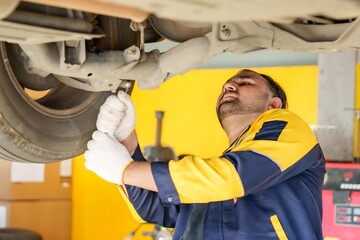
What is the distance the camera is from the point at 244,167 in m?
1.54

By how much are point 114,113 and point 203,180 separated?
0.33 meters

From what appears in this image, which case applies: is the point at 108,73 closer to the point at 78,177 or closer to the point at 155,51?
the point at 155,51

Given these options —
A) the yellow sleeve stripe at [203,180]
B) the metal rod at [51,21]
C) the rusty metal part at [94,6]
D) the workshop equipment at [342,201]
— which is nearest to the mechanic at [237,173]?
the yellow sleeve stripe at [203,180]

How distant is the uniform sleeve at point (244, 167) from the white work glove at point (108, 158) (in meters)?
0.10

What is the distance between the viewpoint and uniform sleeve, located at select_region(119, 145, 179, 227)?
185cm

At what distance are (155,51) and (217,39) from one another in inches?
7.1

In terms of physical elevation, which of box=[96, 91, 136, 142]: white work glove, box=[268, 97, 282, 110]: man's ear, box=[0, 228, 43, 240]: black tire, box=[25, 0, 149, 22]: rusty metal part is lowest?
box=[0, 228, 43, 240]: black tire

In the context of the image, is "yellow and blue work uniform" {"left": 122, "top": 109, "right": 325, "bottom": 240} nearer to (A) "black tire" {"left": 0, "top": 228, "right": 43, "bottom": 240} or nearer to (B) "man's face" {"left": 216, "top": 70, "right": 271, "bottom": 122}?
(B) "man's face" {"left": 216, "top": 70, "right": 271, "bottom": 122}

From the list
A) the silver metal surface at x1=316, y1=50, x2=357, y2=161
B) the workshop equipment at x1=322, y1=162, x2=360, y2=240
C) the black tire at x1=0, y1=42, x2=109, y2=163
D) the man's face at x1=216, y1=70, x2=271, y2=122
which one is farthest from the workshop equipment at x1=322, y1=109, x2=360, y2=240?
the black tire at x1=0, y1=42, x2=109, y2=163

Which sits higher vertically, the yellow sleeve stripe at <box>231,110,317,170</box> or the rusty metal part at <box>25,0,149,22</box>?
the rusty metal part at <box>25,0,149,22</box>

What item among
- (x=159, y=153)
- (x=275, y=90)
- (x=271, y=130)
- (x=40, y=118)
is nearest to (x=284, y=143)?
(x=271, y=130)

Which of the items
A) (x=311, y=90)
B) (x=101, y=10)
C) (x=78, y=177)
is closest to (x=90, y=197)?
(x=78, y=177)

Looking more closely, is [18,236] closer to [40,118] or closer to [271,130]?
[40,118]

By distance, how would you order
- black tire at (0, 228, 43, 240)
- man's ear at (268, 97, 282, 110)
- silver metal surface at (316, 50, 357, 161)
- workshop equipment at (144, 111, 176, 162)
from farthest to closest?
1. workshop equipment at (144, 111, 176, 162)
2. silver metal surface at (316, 50, 357, 161)
3. black tire at (0, 228, 43, 240)
4. man's ear at (268, 97, 282, 110)
